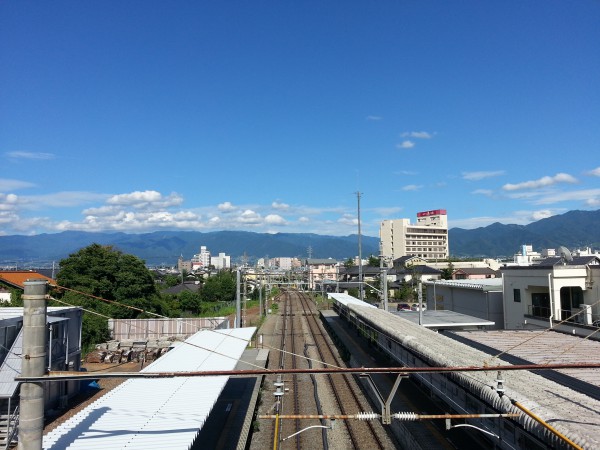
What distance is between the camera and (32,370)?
4.55m

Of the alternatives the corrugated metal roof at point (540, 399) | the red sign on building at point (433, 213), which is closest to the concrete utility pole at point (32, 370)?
the corrugated metal roof at point (540, 399)

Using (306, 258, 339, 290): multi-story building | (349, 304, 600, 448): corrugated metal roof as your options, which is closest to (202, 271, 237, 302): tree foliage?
(306, 258, 339, 290): multi-story building

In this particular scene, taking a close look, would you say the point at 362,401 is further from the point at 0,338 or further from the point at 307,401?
the point at 0,338

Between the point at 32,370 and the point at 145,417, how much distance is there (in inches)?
138

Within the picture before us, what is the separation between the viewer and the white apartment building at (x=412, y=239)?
110438 millimetres

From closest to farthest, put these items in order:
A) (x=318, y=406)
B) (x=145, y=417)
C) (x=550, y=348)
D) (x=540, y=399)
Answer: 1. (x=540, y=399)
2. (x=145, y=417)
3. (x=550, y=348)
4. (x=318, y=406)

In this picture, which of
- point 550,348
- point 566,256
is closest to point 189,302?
point 566,256

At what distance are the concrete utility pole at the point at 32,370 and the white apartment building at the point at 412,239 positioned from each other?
106 metres

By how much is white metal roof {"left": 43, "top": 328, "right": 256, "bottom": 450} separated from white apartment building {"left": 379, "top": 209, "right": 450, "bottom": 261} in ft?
333

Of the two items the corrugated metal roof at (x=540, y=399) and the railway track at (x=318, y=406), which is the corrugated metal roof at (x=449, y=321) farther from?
the corrugated metal roof at (x=540, y=399)

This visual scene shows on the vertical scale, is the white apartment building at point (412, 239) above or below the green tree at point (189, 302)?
→ above

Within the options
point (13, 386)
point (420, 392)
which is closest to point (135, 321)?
point (13, 386)

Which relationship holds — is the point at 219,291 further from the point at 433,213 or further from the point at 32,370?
the point at 433,213

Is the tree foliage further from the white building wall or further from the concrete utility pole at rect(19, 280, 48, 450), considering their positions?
the concrete utility pole at rect(19, 280, 48, 450)
